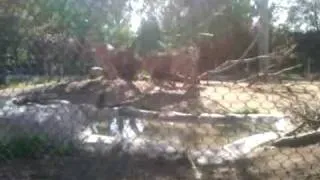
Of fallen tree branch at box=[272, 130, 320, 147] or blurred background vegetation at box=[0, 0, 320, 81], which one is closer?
fallen tree branch at box=[272, 130, 320, 147]

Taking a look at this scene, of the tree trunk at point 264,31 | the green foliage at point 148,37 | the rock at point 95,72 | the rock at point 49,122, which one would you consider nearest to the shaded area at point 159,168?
the rock at point 49,122

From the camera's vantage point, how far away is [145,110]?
11.5 feet

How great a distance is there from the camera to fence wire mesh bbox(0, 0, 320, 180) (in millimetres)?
1966

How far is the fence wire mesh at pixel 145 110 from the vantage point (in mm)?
1966

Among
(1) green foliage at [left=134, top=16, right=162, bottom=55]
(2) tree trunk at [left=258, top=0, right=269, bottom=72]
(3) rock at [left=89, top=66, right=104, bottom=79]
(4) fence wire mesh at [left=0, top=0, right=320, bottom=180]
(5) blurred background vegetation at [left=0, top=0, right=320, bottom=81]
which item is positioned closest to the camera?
(4) fence wire mesh at [left=0, top=0, right=320, bottom=180]

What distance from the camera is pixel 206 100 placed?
301cm

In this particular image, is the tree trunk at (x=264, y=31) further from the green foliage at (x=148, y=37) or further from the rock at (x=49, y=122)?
the rock at (x=49, y=122)

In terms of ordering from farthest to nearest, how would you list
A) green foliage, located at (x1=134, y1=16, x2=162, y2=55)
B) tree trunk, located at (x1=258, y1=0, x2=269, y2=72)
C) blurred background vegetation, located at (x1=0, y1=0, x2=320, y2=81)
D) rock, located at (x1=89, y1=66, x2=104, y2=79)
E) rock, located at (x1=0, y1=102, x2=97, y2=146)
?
rock, located at (x1=89, y1=66, x2=104, y2=79)
tree trunk, located at (x1=258, y1=0, x2=269, y2=72)
green foliage, located at (x1=134, y1=16, x2=162, y2=55)
blurred background vegetation, located at (x1=0, y1=0, x2=320, y2=81)
rock, located at (x1=0, y1=102, x2=97, y2=146)

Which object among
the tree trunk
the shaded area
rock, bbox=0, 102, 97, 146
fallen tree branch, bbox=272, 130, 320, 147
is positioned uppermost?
the tree trunk

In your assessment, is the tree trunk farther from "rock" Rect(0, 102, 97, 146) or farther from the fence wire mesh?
"rock" Rect(0, 102, 97, 146)

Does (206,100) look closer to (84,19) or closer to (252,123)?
(252,123)

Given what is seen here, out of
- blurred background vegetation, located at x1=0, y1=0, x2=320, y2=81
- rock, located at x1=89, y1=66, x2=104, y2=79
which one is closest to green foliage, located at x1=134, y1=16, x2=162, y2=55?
blurred background vegetation, located at x1=0, y1=0, x2=320, y2=81

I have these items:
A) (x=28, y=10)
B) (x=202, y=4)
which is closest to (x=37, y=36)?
(x=28, y=10)

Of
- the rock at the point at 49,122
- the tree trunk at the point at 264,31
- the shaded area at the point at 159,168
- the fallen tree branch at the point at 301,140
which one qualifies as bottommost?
the shaded area at the point at 159,168
